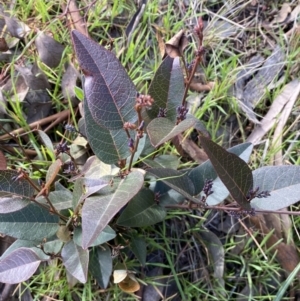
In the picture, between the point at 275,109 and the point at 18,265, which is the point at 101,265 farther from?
the point at 275,109

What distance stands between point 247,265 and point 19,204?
0.72 m

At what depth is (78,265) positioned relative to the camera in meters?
1.08

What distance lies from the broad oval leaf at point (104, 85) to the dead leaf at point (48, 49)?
506 millimetres

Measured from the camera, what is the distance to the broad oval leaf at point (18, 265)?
1.04 m

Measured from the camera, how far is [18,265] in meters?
1.06

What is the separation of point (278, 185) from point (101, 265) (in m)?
0.49

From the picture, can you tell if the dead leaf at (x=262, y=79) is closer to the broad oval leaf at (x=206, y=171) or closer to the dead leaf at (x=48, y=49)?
the broad oval leaf at (x=206, y=171)

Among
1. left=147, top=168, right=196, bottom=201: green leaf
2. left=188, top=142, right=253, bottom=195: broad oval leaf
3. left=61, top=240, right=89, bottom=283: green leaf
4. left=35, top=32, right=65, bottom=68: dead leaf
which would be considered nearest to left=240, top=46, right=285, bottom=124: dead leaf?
left=188, top=142, right=253, bottom=195: broad oval leaf

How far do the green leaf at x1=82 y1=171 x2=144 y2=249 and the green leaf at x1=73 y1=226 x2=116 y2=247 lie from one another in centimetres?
17

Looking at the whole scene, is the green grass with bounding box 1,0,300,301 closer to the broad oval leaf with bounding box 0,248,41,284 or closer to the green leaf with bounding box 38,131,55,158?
the green leaf with bounding box 38,131,55,158

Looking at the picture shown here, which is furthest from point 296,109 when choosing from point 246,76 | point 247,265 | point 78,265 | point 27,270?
point 27,270

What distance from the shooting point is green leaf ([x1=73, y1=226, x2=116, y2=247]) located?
3.55 feet

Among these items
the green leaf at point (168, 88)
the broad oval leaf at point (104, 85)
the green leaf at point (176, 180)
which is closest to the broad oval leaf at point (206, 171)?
the green leaf at point (176, 180)

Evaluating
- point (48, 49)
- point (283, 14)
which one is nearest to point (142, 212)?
point (48, 49)
